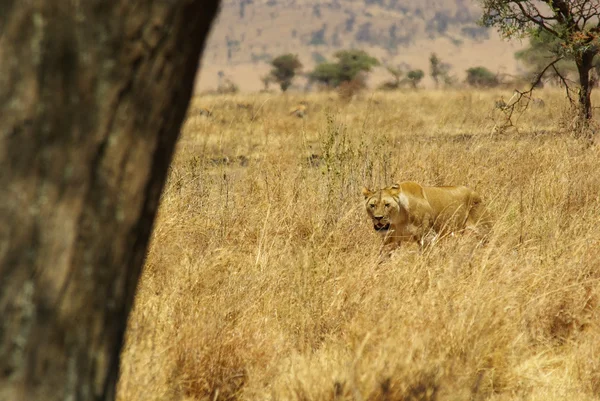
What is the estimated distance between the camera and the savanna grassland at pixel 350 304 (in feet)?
10.5

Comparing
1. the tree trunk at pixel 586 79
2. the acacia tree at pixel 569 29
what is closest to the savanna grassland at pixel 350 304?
the tree trunk at pixel 586 79

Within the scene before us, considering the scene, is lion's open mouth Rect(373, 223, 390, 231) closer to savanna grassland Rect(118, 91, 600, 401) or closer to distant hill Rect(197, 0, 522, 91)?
savanna grassland Rect(118, 91, 600, 401)

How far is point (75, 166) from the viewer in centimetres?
173

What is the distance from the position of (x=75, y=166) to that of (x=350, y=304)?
2.55 meters

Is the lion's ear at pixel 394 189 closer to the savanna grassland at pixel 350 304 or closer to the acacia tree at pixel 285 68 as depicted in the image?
the savanna grassland at pixel 350 304

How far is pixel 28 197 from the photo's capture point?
5.55 ft

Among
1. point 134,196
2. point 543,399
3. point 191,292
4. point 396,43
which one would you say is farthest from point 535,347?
point 396,43

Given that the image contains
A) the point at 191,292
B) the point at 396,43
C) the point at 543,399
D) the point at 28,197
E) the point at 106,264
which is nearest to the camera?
the point at 28,197

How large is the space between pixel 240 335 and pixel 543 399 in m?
1.36

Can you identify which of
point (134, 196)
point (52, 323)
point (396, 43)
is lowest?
point (396, 43)

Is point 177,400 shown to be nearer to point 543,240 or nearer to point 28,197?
point 28,197

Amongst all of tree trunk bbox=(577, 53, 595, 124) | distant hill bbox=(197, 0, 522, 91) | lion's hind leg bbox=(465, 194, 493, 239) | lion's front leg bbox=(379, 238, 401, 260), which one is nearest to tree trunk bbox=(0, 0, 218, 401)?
lion's front leg bbox=(379, 238, 401, 260)

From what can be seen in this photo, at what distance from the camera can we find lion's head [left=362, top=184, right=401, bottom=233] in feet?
19.2

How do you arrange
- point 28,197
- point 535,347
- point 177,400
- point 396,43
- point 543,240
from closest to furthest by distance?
point 28,197
point 177,400
point 535,347
point 543,240
point 396,43
